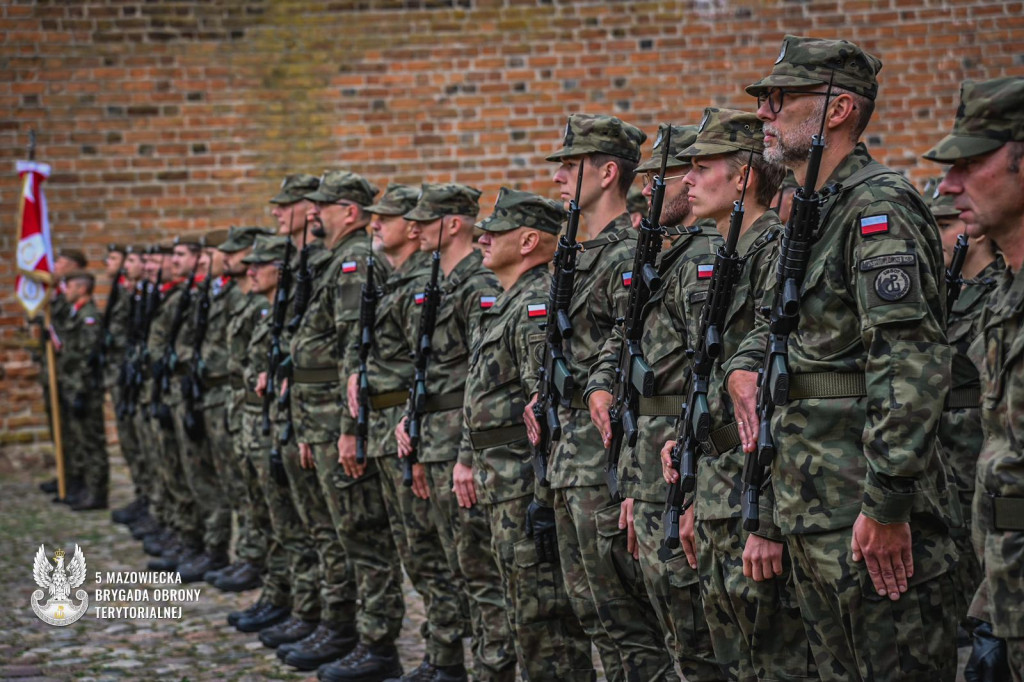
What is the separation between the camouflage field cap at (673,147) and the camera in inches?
171

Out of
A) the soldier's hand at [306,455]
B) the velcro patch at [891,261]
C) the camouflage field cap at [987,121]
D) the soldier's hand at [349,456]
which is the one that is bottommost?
the soldier's hand at [306,455]

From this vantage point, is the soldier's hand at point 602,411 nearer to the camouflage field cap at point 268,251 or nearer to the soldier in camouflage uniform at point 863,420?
the soldier in camouflage uniform at point 863,420

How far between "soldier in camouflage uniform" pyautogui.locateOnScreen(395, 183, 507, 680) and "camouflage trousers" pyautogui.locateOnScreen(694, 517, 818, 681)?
1663mm

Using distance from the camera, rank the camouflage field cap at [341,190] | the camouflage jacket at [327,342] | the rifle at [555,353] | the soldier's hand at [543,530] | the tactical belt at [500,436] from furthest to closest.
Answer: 1. the camouflage field cap at [341,190]
2. the camouflage jacket at [327,342]
3. the tactical belt at [500,436]
4. the soldier's hand at [543,530]
5. the rifle at [555,353]

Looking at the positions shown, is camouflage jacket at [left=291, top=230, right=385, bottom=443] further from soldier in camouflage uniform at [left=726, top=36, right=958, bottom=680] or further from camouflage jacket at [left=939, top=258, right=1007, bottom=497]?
soldier in camouflage uniform at [left=726, top=36, right=958, bottom=680]

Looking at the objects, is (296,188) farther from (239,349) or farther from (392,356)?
(392,356)

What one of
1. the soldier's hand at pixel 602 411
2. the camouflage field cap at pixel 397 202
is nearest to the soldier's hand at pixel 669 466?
the soldier's hand at pixel 602 411

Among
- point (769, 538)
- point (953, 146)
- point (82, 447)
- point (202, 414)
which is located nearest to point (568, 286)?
point (769, 538)

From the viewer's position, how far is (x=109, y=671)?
6.24m

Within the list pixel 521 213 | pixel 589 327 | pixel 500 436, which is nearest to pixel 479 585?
pixel 500 436

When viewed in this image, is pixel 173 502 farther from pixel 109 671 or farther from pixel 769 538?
pixel 769 538

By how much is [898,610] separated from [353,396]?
3.58m

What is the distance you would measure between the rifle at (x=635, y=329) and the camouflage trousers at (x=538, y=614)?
27.8 inches

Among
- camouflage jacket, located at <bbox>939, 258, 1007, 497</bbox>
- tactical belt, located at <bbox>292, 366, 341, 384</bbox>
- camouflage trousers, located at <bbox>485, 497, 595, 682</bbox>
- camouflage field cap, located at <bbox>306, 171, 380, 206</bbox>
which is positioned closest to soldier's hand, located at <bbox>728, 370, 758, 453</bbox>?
camouflage trousers, located at <bbox>485, 497, 595, 682</bbox>
